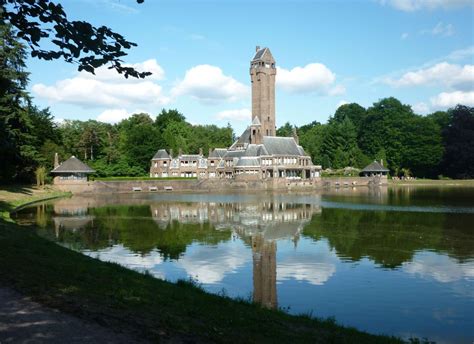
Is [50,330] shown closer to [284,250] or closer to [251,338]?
[251,338]

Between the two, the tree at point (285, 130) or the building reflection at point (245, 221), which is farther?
the tree at point (285, 130)

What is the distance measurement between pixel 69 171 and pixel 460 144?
7772cm

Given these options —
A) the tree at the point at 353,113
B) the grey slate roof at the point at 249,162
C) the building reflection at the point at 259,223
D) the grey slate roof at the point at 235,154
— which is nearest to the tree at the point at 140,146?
the grey slate roof at the point at 235,154

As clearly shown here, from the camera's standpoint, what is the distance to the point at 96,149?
98188mm

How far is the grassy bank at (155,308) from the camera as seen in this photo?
8758mm

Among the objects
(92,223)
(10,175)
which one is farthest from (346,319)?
(10,175)

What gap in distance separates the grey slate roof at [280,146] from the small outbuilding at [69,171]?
33.3 m

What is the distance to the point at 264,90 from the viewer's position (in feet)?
312

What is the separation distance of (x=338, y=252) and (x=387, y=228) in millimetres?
9177

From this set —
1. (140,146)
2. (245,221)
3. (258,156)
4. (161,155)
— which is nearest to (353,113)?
(258,156)

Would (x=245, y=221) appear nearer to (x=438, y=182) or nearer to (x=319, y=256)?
(x=319, y=256)

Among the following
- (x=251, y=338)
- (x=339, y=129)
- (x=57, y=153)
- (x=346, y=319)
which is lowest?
(x=346, y=319)

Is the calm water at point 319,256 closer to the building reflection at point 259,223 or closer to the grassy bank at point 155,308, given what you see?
the building reflection at point 259,223

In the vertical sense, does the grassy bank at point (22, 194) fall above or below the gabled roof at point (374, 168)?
below
